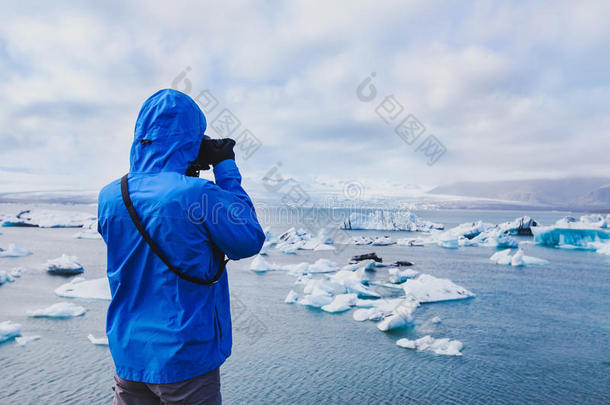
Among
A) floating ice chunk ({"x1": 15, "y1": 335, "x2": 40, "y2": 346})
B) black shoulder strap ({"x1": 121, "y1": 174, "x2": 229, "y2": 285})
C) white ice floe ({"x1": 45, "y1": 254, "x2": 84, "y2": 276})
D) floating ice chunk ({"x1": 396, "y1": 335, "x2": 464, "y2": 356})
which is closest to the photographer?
black shoulder strap ({"x1": 121, "y1": 174, "x2": 229, "y2": 285})

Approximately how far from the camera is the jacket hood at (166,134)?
54.1 inches

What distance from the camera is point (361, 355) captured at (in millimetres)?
5691

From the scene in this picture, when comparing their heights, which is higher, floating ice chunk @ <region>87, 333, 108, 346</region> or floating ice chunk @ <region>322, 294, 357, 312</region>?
floating ice chunk @ <region>322, 294, 357, 312</region>

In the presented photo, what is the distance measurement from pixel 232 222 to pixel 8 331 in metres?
6.62

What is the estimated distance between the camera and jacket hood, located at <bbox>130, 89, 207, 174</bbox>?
1373 mm

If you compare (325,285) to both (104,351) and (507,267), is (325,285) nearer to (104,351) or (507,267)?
(104,351)

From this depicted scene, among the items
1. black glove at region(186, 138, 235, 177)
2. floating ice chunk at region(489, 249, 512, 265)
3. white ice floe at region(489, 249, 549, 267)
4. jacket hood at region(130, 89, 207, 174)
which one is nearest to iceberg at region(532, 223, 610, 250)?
white ice floe at region(489, 249, 549, 267)

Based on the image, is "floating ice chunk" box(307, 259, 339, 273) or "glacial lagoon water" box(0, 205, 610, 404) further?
"floating ice chunk" box(307, 259, 339, 273)

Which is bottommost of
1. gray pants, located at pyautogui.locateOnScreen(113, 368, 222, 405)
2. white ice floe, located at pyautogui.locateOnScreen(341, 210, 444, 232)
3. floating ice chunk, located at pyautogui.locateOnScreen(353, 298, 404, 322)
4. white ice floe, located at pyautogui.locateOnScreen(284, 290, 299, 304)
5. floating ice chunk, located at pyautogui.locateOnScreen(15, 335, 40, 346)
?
floating ice chunk, located at pyautogui.locateOnScreen(15, 335, 40, 346)

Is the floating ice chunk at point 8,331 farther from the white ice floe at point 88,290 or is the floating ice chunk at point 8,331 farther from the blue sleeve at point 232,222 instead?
the blue sleeve at point 232,222

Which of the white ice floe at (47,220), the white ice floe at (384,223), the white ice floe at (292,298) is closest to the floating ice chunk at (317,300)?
the white ice floe at (292,298)

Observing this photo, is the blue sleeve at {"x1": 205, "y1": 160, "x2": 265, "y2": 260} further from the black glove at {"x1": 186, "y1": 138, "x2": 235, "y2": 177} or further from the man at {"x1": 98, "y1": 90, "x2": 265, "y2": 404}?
the black glove at {"x1": 186, "y1": 138, "x2": 235, "y2": 177}

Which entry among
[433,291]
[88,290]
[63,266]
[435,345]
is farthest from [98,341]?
[63,266]

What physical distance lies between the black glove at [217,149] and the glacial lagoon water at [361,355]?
3.65 m
